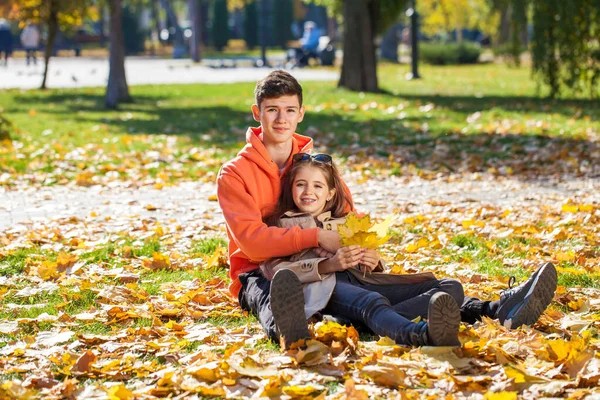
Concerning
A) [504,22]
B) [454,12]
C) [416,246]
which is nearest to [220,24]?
[454,12]

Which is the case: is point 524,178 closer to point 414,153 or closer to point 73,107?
point 414,153

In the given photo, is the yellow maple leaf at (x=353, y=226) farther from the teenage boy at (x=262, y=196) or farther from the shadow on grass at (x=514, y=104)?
the shadow on grass at (x=514, y=104)

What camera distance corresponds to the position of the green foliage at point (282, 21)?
55.2 m

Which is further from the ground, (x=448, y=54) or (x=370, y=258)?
(x=448, y=54)

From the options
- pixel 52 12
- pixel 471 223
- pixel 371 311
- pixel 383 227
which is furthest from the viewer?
pixel 52 12

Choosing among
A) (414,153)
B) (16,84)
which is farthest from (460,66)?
(414,153)

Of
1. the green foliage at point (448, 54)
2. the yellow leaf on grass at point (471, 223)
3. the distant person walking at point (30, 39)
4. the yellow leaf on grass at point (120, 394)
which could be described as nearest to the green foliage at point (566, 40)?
the yellow leaf on grass at point (471, 223)

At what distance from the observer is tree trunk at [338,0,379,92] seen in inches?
770

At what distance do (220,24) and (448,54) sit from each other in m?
17.3

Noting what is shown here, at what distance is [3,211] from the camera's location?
328 inches

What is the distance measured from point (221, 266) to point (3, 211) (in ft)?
10.0

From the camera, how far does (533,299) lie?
4.25m

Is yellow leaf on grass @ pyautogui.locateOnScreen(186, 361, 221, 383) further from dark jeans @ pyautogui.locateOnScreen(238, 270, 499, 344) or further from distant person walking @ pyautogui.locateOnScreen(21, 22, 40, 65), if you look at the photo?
distant person walking @ pyautogui.locateOnScreen(21, 22, 40, 65)

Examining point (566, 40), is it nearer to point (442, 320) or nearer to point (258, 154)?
point (258, 154)
